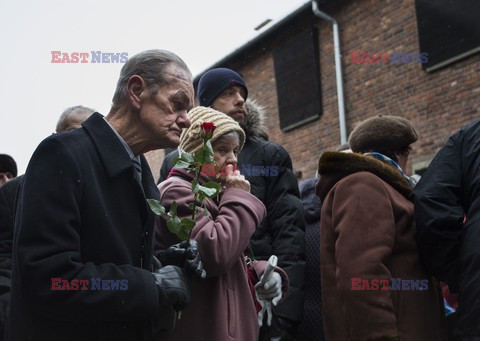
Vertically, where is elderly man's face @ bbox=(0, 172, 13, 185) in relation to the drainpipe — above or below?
below

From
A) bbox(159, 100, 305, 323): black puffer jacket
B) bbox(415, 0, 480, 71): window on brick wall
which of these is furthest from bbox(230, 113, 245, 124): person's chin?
bbox(415, 0, 480, 71): window on brick wall

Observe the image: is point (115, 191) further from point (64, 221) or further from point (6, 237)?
point (6, 237)

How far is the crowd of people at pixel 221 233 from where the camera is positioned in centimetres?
187

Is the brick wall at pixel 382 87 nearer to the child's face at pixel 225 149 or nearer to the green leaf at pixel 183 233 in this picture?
the child's face at pixel 225 149

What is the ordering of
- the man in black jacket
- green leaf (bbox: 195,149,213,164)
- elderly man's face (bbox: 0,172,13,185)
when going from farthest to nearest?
1. elderly man's face (bbox: 0,172,13,185)
2. the man in black jacket
3. green leaf (bbox: 195,149,213,164)

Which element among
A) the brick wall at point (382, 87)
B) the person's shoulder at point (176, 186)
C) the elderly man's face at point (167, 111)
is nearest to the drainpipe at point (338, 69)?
the brick wall at point (382, 87)

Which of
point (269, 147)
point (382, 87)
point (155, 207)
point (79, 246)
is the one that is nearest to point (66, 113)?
point (269, 147)

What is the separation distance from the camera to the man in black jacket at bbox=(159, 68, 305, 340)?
3.22m

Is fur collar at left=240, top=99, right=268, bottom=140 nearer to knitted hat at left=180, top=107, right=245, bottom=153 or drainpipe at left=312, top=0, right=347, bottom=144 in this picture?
knitted hat at left=180, top=107, right=245, bottom=153

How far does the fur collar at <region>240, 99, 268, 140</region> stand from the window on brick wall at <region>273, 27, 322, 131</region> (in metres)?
8.86

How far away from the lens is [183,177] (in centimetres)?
272

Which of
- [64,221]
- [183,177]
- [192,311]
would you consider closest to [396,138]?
[183,177]

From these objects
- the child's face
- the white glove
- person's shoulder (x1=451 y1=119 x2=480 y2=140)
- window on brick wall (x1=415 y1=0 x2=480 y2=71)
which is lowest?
the white glove

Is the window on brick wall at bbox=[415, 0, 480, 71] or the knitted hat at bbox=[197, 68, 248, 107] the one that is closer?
the knitted hat at bbox=[197, 68, 248, 107]
